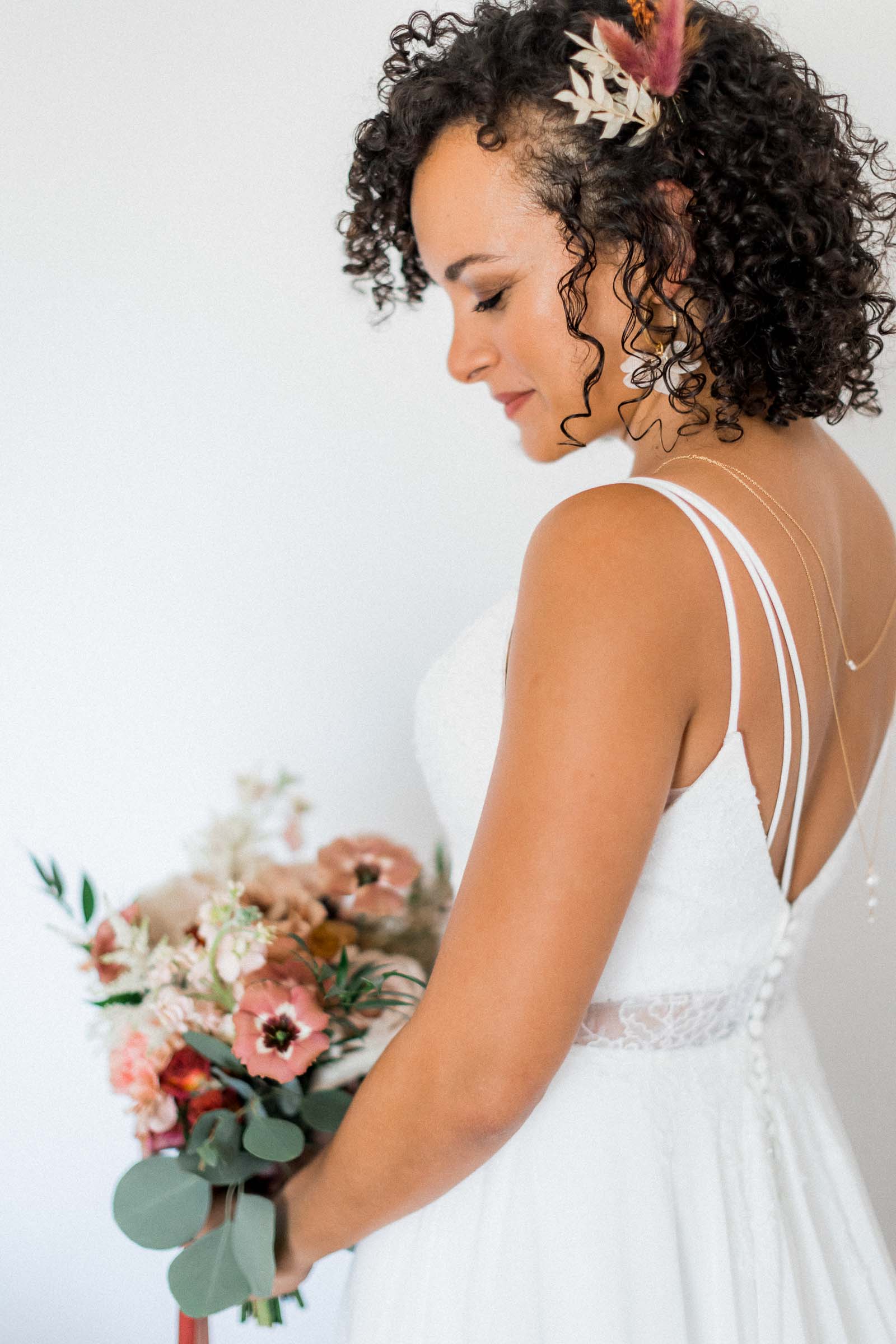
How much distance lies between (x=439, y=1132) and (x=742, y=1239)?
0.94 ft

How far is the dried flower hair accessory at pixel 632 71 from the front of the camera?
81 centimetres

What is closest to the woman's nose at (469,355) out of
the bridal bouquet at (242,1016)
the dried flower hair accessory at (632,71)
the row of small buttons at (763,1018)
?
the dried flower hair accessory at (632,71)

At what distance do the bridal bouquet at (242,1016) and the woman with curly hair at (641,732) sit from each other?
0.06m

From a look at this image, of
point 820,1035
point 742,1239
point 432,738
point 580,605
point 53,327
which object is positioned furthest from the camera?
point 820,1035

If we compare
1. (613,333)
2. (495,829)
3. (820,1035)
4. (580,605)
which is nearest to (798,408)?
(613,333)

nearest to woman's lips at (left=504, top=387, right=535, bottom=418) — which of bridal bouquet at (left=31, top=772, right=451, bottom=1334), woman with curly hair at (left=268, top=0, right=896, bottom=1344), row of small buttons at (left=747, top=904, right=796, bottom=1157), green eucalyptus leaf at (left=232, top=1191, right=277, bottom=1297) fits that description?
woman with curly hair at (left=268, top=0, right=896, bottom=1344)

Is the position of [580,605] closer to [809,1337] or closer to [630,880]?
[630,880]

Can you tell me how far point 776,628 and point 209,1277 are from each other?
2.26 ft

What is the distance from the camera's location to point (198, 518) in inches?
64.1

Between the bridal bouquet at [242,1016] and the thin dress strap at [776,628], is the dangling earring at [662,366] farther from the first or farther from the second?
the bridal bouquet at [242,1016]

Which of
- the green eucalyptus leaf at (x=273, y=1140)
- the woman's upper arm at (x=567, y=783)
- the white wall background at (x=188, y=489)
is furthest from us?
the white wall background at (x=188, y=489)

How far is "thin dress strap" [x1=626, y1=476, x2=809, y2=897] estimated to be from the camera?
0.75 m

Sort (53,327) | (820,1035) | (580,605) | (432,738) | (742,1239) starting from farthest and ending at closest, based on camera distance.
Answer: (820,1035) → (53,327) → (432,738) → (742,1239) → (580,605)

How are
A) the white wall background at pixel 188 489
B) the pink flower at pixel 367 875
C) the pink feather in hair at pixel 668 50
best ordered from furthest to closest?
1. the white wall background at pixel 188 489
2. the pink flower at pixel 367 875
3. the pink feather in hair at pixel 668 50
